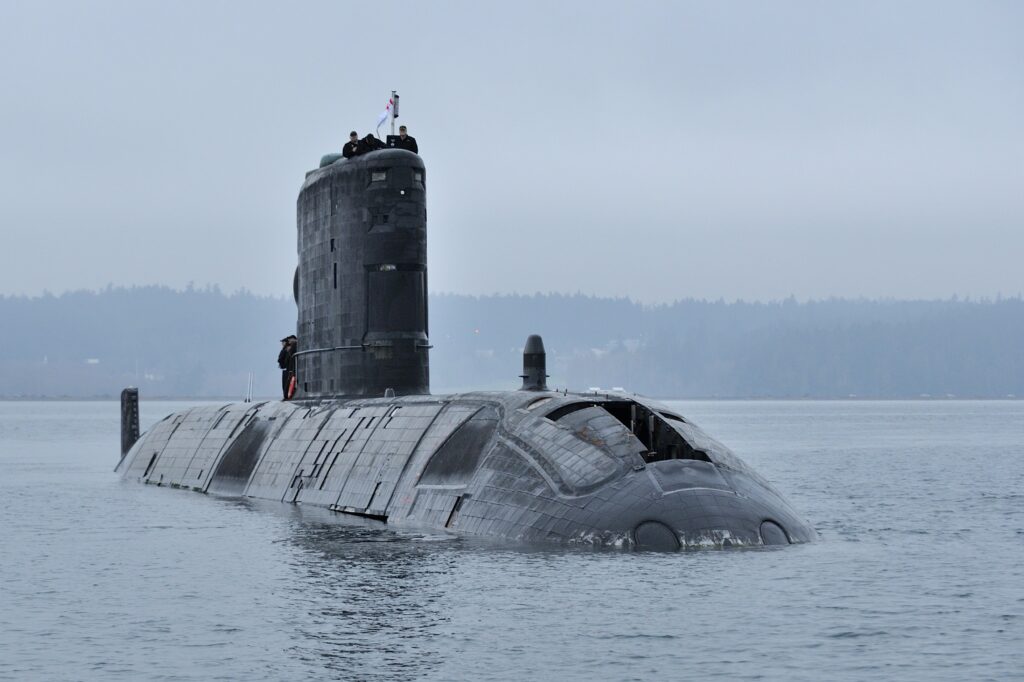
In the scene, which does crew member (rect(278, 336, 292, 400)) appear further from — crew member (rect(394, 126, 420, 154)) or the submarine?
crew member (rect(394, 126, 420, 154))

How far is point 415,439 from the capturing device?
95.1 ft

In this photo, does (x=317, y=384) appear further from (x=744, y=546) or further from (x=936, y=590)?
(x=936, y=590)

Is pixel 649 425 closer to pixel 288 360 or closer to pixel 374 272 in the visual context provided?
pixel 374 272

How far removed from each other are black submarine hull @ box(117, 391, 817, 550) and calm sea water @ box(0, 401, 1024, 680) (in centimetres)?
59

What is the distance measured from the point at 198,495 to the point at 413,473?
40.9 ft

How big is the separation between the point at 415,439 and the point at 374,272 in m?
5.19

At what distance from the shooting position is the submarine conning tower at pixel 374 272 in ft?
106

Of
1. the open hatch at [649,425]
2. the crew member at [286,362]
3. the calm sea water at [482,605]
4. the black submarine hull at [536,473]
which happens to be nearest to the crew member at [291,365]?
the crew member at [286,362]

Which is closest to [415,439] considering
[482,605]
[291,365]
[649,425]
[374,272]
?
[374,272]

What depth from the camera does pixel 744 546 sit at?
73.4 feet

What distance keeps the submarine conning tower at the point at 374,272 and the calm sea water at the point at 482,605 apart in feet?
13.8

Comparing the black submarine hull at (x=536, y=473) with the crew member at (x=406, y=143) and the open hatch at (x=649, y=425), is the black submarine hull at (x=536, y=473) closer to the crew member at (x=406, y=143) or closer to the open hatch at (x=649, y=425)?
the open hatch at (x=649, y=425)

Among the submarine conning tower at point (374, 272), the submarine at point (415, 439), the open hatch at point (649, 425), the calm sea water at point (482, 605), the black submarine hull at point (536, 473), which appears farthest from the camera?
the submarine conning tower at point (374, 272)

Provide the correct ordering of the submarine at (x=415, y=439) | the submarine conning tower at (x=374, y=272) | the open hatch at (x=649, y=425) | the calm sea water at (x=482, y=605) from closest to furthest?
the calm sea water at (x=482, y=605)
the submarine at (x=415, y=439)
the open hatch at (x=649, y=425)
the submarine conning tower at (x=374, y=272)
